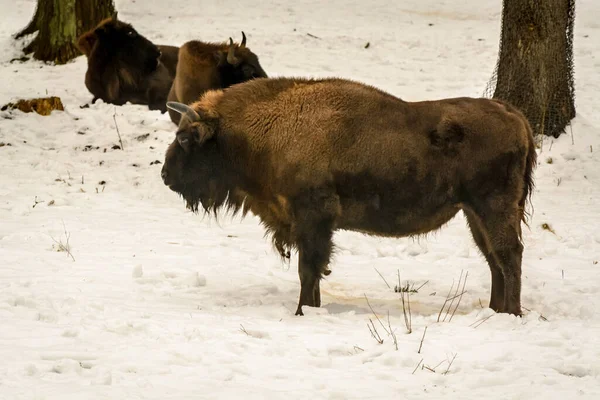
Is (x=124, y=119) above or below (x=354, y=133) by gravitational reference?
below

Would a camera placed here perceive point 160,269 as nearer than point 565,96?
Yes

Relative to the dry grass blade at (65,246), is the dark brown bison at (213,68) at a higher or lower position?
higher

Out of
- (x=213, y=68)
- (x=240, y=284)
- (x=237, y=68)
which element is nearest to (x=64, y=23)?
(x=213, y=68)

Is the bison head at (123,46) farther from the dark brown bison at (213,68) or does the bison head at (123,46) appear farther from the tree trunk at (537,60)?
the tree trunk at (537,60)

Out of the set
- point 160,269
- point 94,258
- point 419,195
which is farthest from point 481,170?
point 94,258

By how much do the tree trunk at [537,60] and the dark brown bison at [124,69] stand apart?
507 cm

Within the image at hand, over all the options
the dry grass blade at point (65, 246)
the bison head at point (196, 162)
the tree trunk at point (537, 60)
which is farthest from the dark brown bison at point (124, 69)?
the bison head at point (196, 162)

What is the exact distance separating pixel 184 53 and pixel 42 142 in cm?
220

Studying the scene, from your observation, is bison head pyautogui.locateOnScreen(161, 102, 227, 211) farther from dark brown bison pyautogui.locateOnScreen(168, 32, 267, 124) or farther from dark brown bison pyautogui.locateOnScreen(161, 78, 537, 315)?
dark brown bison pyautogui.locateOnScreen(168, 32, 267, 124)

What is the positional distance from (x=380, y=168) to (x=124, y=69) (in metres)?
7.58

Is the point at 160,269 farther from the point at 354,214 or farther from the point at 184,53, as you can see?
the point at 184,53

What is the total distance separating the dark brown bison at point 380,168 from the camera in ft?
22.1

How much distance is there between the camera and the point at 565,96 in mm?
11164

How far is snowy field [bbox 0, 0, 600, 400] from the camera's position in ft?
15.5
